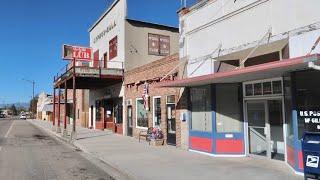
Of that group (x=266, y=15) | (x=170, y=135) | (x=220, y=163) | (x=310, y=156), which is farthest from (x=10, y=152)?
(x=310, y=156)

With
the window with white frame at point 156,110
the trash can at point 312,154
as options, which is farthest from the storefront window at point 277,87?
the window with white frame at point 156,110

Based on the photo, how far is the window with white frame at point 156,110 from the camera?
21609 mm

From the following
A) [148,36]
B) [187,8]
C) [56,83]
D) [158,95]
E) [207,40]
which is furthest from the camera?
[56,83]

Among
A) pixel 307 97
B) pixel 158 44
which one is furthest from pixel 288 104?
pixel 158 44

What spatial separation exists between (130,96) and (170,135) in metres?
7.43

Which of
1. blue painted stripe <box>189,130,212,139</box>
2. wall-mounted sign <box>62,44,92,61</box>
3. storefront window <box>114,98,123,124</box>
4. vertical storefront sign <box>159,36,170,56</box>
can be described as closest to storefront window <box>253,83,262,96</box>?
blue painted stripe <box>189,130,212,139</box>

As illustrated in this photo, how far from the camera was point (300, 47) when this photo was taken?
1140 cm

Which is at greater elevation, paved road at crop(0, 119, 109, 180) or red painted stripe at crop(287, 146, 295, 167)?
red painted stripe at crop(287, 146, 295, 167)

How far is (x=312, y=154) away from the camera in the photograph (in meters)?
9.21

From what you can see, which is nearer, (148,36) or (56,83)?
(148,36)

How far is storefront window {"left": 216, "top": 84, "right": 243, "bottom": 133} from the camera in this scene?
15305 mm

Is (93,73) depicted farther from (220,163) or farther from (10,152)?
(220,163)

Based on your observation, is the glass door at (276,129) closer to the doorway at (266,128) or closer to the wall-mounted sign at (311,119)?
the doorway at (266,128)

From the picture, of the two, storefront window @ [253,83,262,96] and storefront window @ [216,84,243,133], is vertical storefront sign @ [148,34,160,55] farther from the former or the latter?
storefront window @ [253,83,262,96]
